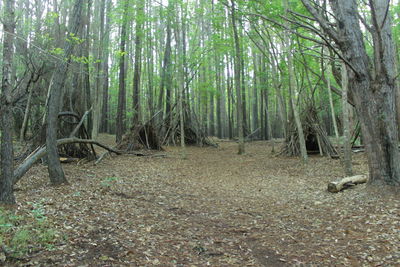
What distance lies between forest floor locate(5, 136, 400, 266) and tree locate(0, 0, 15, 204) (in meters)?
0.36

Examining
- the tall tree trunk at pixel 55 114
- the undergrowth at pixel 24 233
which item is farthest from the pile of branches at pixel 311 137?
the undergrowth at pixel 24 233

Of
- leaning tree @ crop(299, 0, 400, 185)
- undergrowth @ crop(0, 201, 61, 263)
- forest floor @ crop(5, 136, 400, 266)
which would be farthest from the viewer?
leaning tree @ crop(299, 0, 400, 185)

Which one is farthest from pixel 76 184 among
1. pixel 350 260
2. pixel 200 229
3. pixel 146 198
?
pixel 350 260

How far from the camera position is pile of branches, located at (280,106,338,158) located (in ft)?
34.4

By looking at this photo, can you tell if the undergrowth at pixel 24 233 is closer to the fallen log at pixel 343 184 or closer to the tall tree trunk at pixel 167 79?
the fallen log at pixel 343 184

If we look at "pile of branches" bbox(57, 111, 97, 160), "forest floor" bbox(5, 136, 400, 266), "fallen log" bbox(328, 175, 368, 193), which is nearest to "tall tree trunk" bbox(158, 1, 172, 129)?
"pile of branches" bbox(57, 111, 97, 160)

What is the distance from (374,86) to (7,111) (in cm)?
544

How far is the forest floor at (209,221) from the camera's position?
287cm

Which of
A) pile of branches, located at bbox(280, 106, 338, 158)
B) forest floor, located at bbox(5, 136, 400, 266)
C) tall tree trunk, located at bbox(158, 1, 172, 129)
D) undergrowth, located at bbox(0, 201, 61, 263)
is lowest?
forest floor, located at bbox(5, 136, 400, 266)

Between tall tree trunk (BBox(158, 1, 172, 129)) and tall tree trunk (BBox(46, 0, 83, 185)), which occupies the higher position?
tall tree trunk (BBox(158, 1, 172, 129))

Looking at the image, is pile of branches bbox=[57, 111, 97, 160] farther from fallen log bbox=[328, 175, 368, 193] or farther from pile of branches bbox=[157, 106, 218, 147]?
fallen log bbox=[328, 175, 368, 193]

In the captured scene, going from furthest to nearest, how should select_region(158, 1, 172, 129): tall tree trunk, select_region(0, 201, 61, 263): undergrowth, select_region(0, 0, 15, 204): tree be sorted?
select_region(158, 1, 172, 129): tall tree trunk
select_region(0, 0, 15, 204): tree
select_region(0, 201, 61, 263): undergrowth

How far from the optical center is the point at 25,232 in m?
2.78

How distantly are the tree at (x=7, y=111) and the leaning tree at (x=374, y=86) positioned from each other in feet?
13.9
